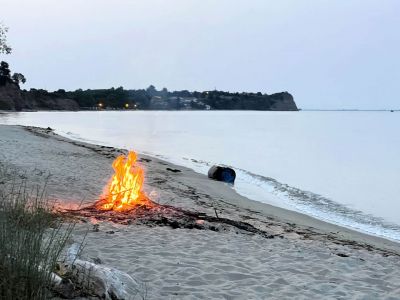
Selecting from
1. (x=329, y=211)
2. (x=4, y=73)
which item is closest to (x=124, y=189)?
(x=329, y=211)

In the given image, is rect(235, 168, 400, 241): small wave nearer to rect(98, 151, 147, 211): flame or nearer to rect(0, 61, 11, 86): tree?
rect(98, 151, 147, 211): flame

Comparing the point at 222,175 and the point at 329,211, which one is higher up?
the point at 222,175

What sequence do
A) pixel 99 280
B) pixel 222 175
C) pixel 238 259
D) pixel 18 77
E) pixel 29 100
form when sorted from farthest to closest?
pixel 29 100, pixel 18 77, pixel 222 175, pixel 238 259, pixel 99 280

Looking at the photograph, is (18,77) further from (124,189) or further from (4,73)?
(124,189)

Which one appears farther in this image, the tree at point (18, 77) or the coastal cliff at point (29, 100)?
the tree at point (18, 77)

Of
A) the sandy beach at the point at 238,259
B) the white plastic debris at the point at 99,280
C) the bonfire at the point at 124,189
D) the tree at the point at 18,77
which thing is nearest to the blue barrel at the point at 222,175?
the sandy beach at the point at 238,259

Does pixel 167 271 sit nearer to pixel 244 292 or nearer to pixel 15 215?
pixel 244 292

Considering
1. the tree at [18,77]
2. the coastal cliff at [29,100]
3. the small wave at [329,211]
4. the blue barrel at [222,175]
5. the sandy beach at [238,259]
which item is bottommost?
the small wave at [329,211]

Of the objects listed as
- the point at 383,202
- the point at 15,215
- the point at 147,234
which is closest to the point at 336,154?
the point at 383,202

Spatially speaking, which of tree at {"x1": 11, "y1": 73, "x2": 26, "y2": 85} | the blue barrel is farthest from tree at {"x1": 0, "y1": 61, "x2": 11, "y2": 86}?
the blue barrel

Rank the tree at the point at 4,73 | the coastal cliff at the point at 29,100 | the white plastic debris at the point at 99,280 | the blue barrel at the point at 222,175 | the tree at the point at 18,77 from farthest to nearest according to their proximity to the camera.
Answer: the tree at the point at 18,77 → the coastal cliff at the point at 29,100 → the tree at the point at 4,73 → the blue barrel at the point at 222,175 → the white plastic debris at the point at 99,280

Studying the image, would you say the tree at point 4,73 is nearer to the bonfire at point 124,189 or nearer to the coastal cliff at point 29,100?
the coastal cliff at point 29,100

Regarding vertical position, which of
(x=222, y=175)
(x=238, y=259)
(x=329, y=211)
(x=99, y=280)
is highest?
(x=99, y=280)

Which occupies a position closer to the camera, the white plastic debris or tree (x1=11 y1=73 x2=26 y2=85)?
the white plastic debris
